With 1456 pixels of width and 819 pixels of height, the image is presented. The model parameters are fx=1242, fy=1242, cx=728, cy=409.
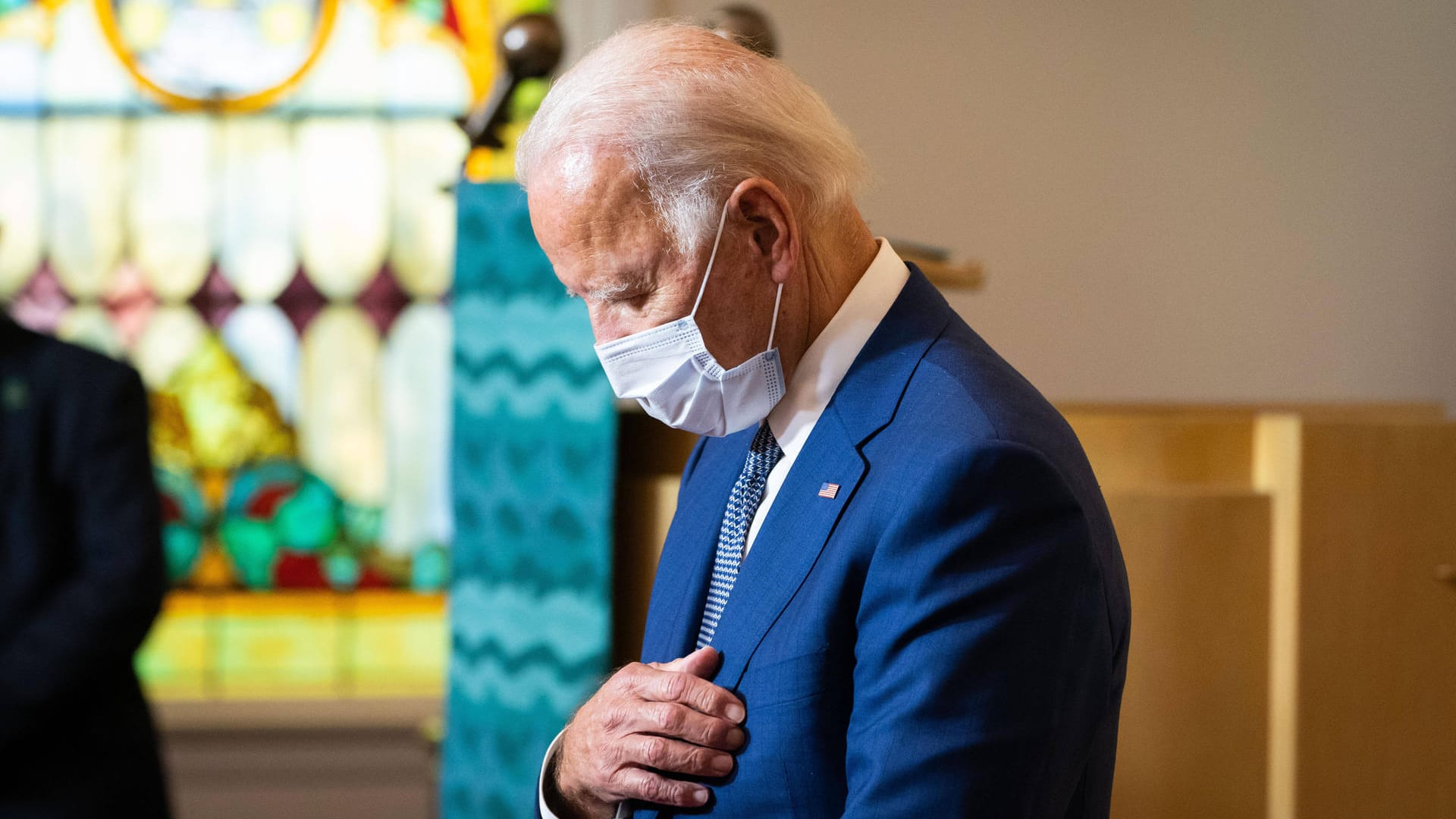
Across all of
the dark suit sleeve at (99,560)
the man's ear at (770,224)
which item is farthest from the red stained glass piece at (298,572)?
the man's ear at (770,224)

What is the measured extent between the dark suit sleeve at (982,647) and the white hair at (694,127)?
0.33 m

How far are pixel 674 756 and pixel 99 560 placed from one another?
145 cm

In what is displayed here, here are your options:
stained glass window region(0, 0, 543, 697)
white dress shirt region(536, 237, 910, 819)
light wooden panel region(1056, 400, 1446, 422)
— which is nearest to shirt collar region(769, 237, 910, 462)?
white dress shirt region(536, 237, 910, 819)

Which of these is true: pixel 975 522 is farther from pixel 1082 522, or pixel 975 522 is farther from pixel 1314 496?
pixel 1314 496

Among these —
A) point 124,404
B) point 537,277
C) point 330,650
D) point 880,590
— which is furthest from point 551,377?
point 330,650

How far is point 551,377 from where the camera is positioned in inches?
102

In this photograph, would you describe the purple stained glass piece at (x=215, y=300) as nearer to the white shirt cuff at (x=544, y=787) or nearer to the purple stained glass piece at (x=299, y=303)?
the purple stained glass piece at (x=299, y=303)

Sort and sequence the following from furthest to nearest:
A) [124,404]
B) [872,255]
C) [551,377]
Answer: [551,377] → [124,404] → [872,255]

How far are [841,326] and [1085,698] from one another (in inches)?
16.4

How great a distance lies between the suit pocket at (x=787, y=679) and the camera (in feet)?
3.44

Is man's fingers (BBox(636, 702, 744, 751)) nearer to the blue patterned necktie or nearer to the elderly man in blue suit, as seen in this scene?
the elderly man in blue suit

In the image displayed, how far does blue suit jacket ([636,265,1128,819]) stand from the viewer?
965 mm

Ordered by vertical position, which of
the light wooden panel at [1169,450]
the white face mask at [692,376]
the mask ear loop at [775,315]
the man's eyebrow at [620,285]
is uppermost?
the man's eyebrow at [620,285]

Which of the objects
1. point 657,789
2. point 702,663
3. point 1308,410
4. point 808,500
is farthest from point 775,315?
point 1308,410
